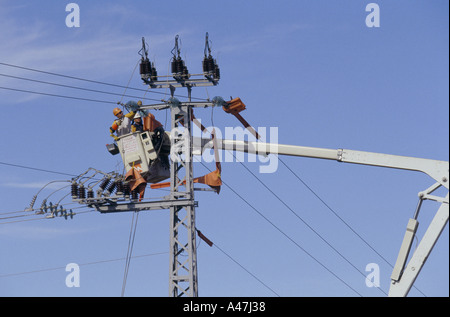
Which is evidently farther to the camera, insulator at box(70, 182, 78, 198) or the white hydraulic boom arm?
insulator at box(70, 182, 78, 198)

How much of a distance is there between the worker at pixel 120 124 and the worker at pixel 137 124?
28 cm

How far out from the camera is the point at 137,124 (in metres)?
57.2

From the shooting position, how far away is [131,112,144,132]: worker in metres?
57.2

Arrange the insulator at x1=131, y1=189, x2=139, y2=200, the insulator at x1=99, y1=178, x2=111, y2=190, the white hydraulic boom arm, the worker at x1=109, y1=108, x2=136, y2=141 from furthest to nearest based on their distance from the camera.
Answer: the worker at x1=109, y1=108, x2=136, y2=141
the insulator at x1=99, y1=178, x2=111, y2=190
the insulator at x1=131, y1=189, x2=139, y2=200
the white hydraulic boom arm

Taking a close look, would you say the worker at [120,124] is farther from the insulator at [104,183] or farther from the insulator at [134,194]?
the insulator at [134,194]

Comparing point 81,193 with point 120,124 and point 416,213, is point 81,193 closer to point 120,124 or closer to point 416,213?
point 120,124

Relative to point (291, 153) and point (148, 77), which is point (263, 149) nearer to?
point (291, 153)

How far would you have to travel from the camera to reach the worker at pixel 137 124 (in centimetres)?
5716

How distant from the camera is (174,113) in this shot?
184 ft

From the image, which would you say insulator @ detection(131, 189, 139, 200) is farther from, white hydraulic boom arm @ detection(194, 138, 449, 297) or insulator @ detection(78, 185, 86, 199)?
white hydraulic boom arm @ detection(194, 138, 449, 297)

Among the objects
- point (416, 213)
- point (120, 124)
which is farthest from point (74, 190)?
point (416, 213)

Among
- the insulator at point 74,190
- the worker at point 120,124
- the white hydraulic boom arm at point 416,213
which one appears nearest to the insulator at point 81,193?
the insulator at point 74,190

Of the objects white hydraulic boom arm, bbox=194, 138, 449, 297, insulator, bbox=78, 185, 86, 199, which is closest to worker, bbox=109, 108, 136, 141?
insulator, bbox=78, 185, 86, 199

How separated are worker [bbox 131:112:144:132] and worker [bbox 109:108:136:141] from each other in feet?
0.92
